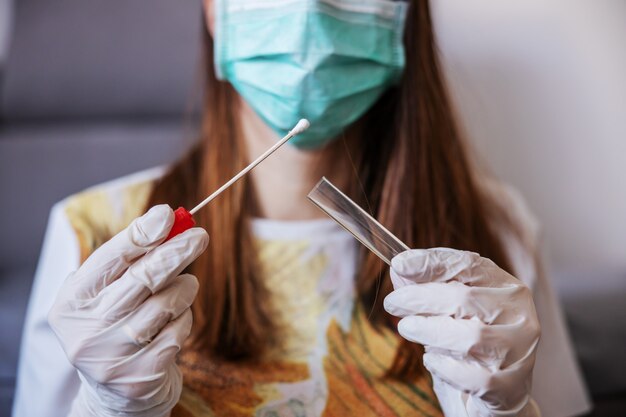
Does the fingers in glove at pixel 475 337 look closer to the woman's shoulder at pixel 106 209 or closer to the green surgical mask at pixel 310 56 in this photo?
the green surgical mask at pixel 310 56

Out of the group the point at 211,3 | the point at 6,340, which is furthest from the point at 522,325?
the point at 6,340

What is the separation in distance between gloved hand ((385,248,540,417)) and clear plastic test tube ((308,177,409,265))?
1.1 inches

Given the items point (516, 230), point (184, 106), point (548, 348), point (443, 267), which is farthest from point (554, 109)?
point (443, 267)

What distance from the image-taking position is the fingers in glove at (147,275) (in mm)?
596

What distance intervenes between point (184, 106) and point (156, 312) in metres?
0.94

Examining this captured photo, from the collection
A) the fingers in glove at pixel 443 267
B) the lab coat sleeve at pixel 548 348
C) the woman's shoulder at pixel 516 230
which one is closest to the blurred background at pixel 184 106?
the woman's shoulder at pixel 516 230

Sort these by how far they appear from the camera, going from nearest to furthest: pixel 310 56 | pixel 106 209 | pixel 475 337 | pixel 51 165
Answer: pixel 475 337
pixel 310 56
pixel 106 209
pixel 51 165

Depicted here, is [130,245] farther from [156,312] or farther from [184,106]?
[184,106]

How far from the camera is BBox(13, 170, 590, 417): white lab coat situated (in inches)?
32.3

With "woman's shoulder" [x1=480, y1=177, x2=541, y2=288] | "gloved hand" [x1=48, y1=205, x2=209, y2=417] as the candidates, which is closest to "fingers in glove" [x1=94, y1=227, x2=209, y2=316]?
"gloved hand" [x1=48, y1=205, x2=209, y2=417]

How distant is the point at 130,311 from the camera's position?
0.61m

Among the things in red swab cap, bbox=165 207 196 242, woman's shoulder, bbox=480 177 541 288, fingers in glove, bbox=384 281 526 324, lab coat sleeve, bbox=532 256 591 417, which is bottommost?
lab coat sleeve, bbox=532 256 591 417

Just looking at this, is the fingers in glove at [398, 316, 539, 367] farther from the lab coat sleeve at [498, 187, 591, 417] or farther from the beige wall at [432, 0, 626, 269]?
the beige wall at [432, 0, 626, 269]

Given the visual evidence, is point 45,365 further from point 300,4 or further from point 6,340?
point 300,4
